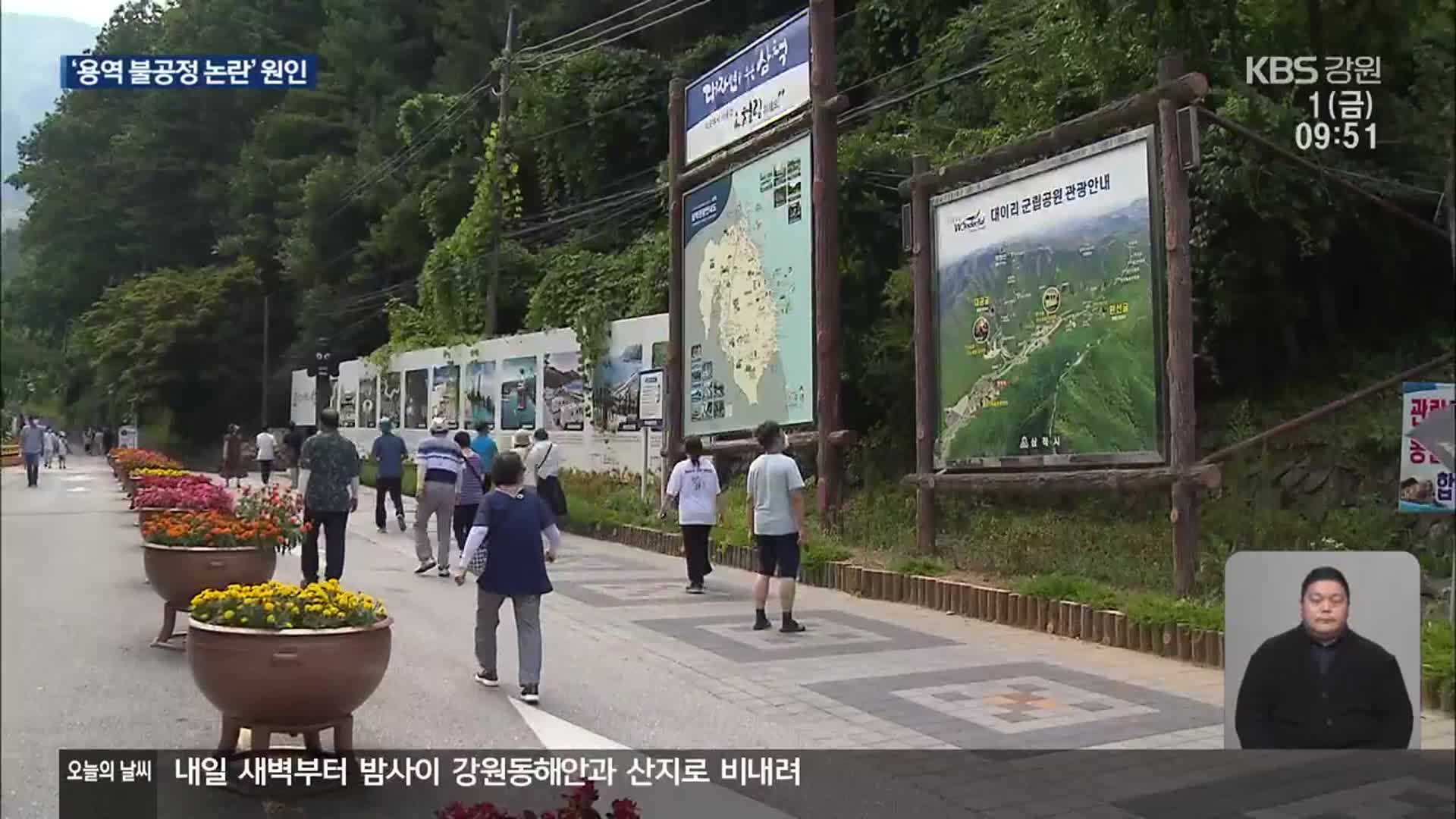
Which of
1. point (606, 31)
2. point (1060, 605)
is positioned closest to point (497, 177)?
point (606, 31)

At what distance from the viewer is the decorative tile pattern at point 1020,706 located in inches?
227

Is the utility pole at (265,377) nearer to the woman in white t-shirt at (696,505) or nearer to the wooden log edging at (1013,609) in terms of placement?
the wooden log edging at (1013,609)

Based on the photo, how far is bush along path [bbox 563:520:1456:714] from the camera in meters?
7.23

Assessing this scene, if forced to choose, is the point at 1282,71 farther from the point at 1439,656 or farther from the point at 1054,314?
the point at 1054,314

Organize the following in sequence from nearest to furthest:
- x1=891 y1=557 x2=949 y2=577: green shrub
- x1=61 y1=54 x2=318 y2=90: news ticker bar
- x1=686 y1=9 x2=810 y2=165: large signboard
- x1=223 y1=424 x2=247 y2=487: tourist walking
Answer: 1. x1=61 y1=54 x2=318 y2=90: news ticker bar
2. x1=223 y1=424 x2=247 y2=487: tourist walking
3. x1=891 y1=557 x2=949 y2=577: green shrub
4. x1=686 y1=9 x2=810 y2=165: large signboard

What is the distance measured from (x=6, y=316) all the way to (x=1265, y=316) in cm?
909

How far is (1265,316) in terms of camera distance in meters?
10.0

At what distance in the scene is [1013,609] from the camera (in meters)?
8.69

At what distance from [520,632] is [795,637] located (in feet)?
7.67

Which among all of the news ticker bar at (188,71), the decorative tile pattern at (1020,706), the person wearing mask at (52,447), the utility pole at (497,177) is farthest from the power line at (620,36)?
the person wearing mask at (52,447)

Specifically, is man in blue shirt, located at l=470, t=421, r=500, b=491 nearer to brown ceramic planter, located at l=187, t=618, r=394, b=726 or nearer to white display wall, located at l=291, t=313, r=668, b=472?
white display wall, located at l=291, t=313, r=668, b=472

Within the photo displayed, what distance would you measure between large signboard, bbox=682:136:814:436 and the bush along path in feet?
7.59

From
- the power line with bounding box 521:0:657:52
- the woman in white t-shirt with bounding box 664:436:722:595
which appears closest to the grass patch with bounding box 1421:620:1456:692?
the woman in white t-shirt with bounding box 664:436:722:595

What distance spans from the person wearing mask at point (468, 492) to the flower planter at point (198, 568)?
3828mm
